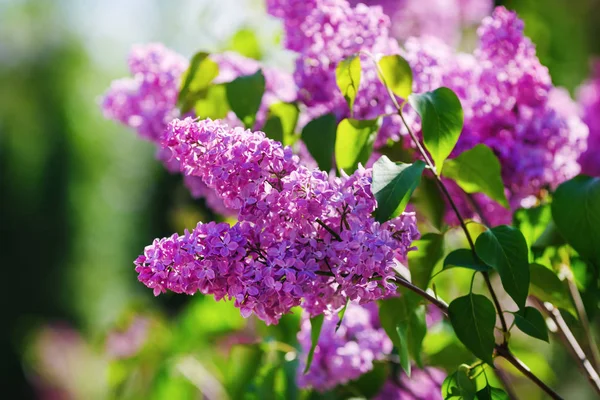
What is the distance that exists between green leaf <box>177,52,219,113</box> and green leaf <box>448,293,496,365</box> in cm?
35

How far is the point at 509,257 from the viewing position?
579 millimetres

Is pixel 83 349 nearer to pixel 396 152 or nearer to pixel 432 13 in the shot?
pixel 432 13

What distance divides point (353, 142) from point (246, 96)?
0.44 ft

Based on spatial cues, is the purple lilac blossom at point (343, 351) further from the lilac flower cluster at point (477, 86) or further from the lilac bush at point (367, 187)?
the lilac flower cluster at point (477, 86)

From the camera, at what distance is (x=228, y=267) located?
0.53m

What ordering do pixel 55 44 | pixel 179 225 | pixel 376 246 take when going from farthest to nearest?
pixel 55 44, pixel 179 225, pixel 376 246

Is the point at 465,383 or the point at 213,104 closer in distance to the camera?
the point at 465,383

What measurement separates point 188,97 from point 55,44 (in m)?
7.71

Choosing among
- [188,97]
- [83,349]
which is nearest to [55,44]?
[83,349]

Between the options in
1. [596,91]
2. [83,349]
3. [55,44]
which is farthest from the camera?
[55,44]

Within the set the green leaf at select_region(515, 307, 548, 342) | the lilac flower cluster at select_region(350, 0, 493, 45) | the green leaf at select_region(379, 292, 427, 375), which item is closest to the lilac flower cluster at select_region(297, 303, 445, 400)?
the green leaf at select_region(379, 292, 427, 375)

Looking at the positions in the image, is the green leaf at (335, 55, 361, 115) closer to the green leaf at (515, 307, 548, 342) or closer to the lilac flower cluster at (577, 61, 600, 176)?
the green leaf at (515, 307, 548, 342)

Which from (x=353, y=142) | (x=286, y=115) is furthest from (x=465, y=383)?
(x=286, y=115)

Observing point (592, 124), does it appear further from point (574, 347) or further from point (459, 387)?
point (459, 387)
